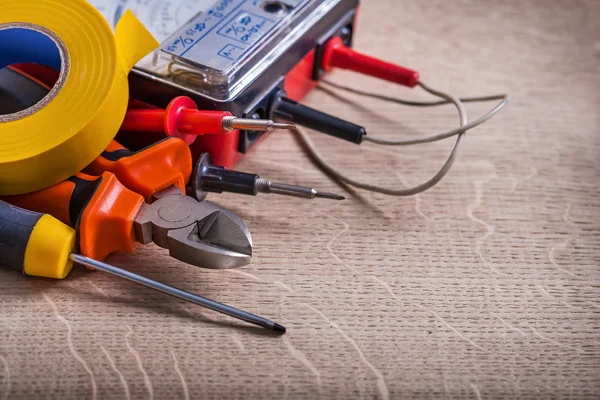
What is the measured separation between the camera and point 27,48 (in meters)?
0.58

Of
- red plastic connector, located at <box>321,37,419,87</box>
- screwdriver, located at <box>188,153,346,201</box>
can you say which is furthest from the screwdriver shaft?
red plastic connector, located at <box>321,37,419,87</box>

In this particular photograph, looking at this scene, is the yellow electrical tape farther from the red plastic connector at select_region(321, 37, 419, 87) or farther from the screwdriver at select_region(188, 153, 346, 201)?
the red plastic connector at select_region(321, 37, 419, 87)

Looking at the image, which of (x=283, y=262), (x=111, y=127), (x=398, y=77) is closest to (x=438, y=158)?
(x=398, y=77)

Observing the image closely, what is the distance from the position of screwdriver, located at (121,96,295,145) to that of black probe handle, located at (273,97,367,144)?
72 millimetres

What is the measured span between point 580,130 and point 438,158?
16cm

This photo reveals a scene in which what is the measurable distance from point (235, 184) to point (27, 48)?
0.21m

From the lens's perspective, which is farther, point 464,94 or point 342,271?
point 464,94

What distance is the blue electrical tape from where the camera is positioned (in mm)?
564

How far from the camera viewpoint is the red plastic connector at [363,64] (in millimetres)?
677

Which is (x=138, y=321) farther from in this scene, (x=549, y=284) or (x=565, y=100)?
(x=565, y=100)

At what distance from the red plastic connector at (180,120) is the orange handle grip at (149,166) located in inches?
0.7

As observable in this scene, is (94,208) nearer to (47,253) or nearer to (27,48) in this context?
(47,253)

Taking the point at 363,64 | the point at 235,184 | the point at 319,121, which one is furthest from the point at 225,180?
the point at 363,64

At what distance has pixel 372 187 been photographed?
1.97 ft
